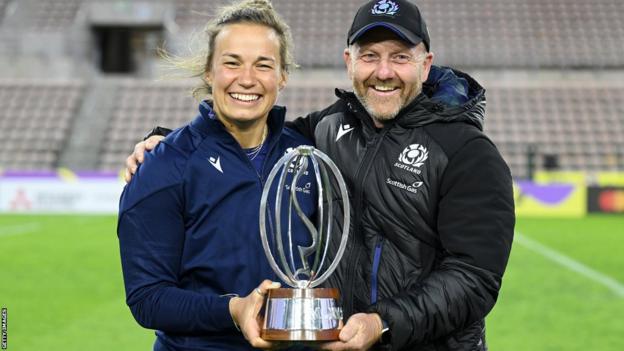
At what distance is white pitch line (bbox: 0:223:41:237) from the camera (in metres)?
12.8

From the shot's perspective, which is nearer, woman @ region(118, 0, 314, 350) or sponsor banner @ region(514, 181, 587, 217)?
woman @ region(118, 0, 314, 350)

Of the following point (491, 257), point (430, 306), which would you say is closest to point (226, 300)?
point (430, 306)

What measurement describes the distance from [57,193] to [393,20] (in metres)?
15.2

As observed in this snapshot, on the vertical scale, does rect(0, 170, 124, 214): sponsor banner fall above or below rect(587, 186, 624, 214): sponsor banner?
below

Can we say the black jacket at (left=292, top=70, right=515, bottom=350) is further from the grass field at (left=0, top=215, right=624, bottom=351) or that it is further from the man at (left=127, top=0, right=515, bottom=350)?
the grass field at (left=0, top=215, right=624, bottom=351)

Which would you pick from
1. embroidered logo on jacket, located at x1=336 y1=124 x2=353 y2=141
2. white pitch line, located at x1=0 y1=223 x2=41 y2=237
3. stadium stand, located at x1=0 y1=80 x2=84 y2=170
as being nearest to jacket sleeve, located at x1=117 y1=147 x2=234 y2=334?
embroidered logo on jacket, located at x1=336 y1=124 x2=353 y2=141

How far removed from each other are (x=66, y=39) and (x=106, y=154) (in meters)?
3.91

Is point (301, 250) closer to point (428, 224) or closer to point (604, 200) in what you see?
point (428, 224)

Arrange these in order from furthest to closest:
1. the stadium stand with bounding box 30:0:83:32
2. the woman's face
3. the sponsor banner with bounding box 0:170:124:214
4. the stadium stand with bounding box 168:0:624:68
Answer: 1. the stadium stand with bounding box 30:0:83:32
2. the stadium stand with bounding box 168:0:624:68
3. the sponsor banner with bounding box 0:170:124:214
4. the woman's face

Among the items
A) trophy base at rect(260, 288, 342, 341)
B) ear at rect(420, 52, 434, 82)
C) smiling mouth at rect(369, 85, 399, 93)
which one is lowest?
trophy base at rect(260, 288, 342, 341)

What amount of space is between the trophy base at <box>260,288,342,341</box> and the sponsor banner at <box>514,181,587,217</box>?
1515 cm

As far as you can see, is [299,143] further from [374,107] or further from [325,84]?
[325,84]

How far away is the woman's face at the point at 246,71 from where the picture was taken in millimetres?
2305

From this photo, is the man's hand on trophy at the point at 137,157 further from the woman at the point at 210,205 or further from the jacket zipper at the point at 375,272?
the jacket zipper at the point at 375,272
